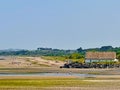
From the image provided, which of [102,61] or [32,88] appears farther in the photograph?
[102,61]

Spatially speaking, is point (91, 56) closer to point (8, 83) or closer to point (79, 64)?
point (79, 64)

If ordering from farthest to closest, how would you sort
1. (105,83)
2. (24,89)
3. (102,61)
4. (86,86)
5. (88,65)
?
(102,61) < (88,65) < (105,83) < (86,86) < (24,89)

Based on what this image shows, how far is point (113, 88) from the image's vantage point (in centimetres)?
4759

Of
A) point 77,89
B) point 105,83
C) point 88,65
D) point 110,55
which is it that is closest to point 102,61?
point 110,55

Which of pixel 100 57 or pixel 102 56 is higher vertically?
pixel 102 56

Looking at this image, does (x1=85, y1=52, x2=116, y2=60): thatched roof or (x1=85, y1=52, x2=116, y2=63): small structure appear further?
(x1=85, y1=52, x2=116, y2=60): thatched roof

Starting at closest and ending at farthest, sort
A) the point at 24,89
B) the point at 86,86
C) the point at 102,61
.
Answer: the point at 24,89 < the point at 86,86 < the point at 102,61

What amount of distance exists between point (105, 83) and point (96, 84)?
1540 millimetres

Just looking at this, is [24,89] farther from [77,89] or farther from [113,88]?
[113,88]

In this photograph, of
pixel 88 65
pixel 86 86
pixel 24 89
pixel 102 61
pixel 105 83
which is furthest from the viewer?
pixel 102 61

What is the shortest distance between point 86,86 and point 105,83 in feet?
12.7

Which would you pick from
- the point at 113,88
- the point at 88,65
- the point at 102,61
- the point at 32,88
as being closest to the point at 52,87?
the point at 32,88

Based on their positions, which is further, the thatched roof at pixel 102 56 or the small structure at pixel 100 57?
the thatched roof at pixel 102 56

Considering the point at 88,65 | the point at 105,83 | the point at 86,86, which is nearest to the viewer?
the point at 86,86
